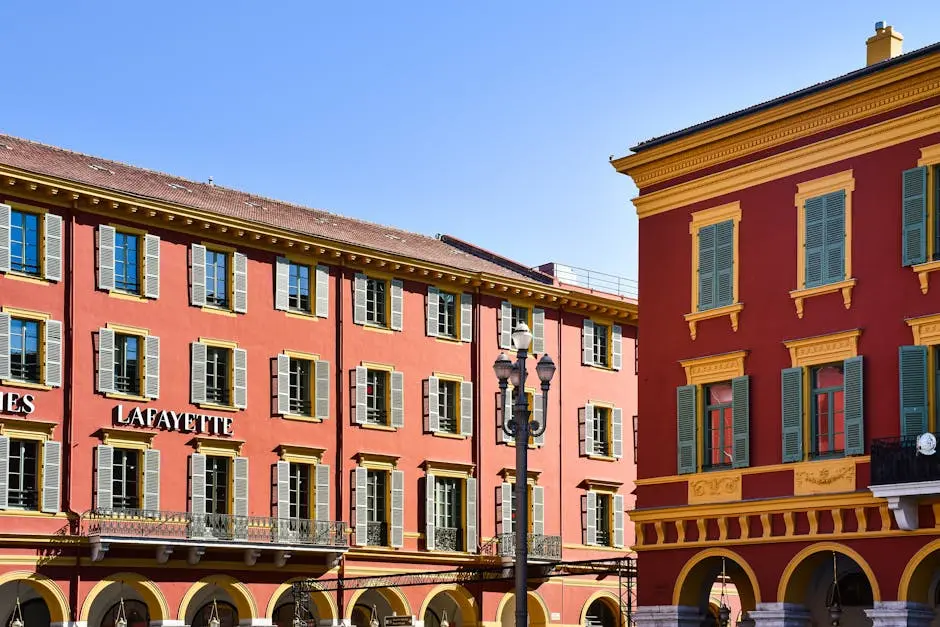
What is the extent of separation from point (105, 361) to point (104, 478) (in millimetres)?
3334

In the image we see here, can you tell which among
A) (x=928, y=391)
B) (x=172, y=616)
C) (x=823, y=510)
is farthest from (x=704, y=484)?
(x=172, y=616)

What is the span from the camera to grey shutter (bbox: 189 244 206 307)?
46344 mm

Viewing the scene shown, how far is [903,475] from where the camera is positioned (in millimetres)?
27703

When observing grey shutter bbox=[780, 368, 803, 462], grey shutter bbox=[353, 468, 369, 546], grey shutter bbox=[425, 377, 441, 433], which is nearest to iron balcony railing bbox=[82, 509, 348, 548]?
grey shutter bbox=[353, 468, 369, 546]

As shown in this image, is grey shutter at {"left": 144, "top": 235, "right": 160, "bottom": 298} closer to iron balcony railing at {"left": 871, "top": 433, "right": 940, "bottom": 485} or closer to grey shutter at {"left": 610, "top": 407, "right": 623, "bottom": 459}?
grey shutter at {"left": 610, "top": 407, "right": 623, "bottom": 459}

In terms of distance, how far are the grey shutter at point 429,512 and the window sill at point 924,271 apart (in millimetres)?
25195

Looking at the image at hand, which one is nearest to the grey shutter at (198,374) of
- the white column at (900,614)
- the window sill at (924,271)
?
the white column at (900,614)

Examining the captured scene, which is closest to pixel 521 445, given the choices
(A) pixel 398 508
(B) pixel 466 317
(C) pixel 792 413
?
(C) pixel 792 413

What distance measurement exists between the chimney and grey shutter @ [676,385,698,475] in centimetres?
838

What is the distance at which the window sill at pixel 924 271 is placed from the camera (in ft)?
93.5

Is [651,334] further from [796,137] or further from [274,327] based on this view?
[274,327]

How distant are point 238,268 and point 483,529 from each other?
12.8 meters

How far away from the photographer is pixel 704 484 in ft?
106

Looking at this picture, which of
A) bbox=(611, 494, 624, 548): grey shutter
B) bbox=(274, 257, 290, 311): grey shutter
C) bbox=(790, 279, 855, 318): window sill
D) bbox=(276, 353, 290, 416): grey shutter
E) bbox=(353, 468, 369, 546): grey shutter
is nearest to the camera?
bbox=(790, 279, 855, 318): window sill
